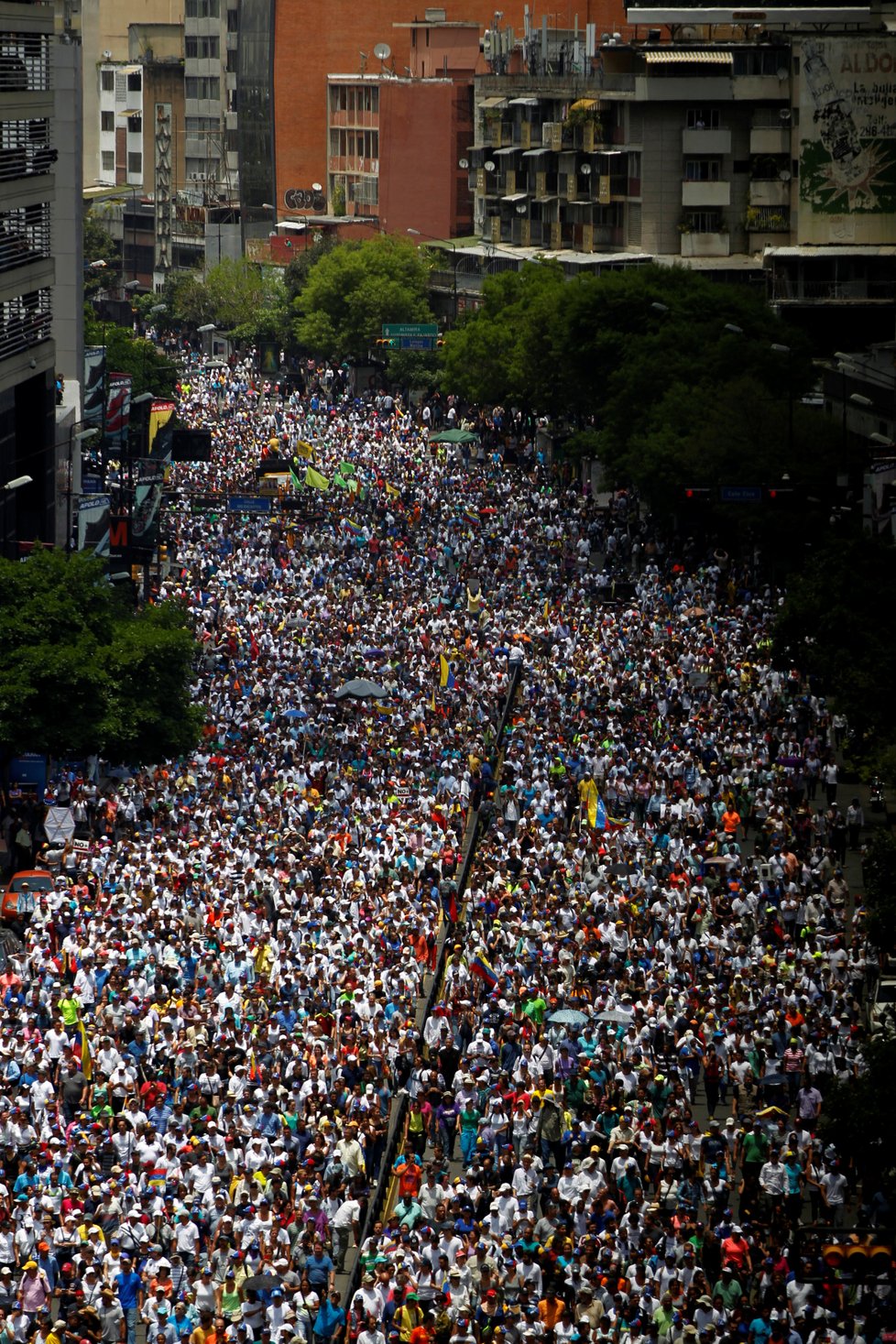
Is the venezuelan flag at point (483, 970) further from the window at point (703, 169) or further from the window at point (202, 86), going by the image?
the window at point (202, 86)

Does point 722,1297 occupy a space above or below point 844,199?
below

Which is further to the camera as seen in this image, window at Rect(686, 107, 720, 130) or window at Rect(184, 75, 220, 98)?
window at Rect(184, 75, 220, 98)

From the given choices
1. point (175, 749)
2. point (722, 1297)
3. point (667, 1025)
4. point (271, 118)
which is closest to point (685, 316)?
point (175, 749)

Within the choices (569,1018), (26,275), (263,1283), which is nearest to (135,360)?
(26,275)

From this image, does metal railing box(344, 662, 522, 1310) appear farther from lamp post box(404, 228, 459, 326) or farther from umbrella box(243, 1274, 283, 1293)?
lamp post box(404, 228, 459, 326)

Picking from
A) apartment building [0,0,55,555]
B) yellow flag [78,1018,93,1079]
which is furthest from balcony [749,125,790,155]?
yellow flag [78,1018,93,1079]

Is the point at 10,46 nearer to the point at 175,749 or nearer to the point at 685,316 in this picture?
the point at 175,749

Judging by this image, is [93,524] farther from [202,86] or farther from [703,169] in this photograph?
[202,86]
